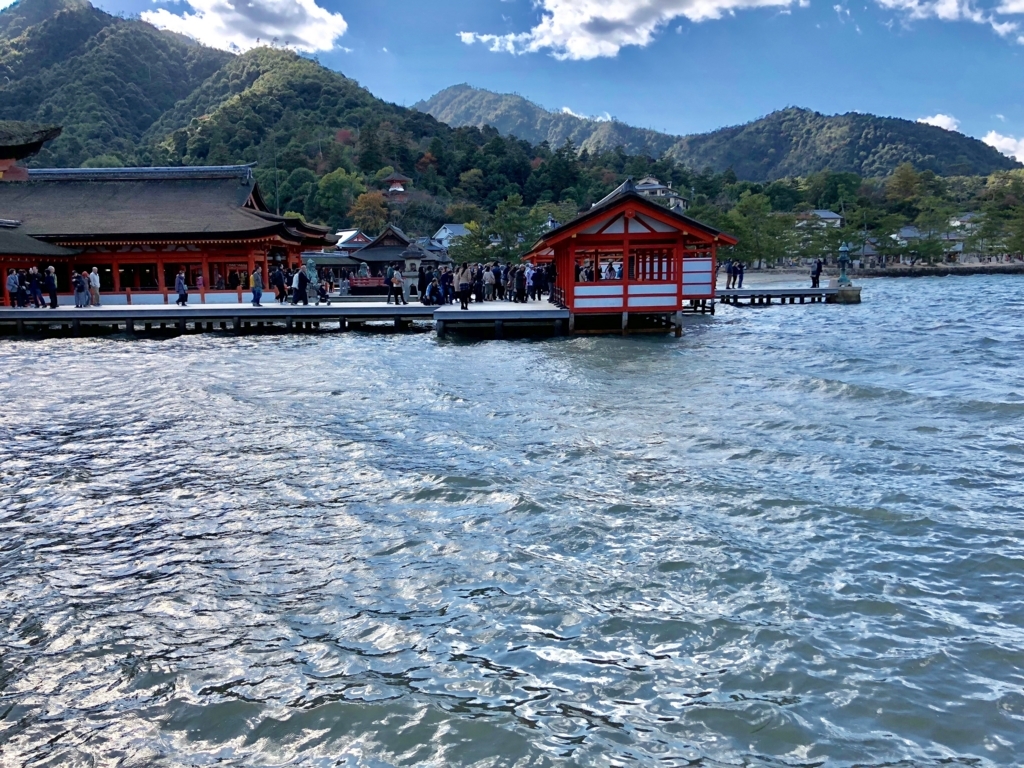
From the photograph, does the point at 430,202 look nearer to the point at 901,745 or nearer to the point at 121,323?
the point at 121,323

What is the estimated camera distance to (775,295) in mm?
34375

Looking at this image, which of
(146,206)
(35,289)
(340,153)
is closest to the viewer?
(35,289)

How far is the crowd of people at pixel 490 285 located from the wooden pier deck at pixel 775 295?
338 inches

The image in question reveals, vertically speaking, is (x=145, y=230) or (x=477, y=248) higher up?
(x=477, y=248)

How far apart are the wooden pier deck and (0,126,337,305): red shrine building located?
63.2 feet

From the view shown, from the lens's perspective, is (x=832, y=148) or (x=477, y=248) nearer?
(x=477, y=248)

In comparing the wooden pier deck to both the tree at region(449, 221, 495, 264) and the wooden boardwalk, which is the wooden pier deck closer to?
the wooden boardwalk

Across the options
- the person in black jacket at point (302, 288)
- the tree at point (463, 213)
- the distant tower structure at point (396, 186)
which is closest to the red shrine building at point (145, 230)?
the person in black jacket at point (302, 288)

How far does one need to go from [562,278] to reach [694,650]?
21.9 metres

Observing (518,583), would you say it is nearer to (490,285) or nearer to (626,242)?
(626,242)

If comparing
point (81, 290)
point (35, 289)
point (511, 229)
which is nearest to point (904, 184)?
point (511, 229)

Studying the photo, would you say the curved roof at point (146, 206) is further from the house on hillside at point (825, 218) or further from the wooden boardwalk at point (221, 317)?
the house on hillside at point (825, 218)

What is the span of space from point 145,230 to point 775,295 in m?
26.1

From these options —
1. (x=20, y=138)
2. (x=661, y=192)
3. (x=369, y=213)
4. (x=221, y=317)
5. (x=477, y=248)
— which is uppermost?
(x=661, y=192)
